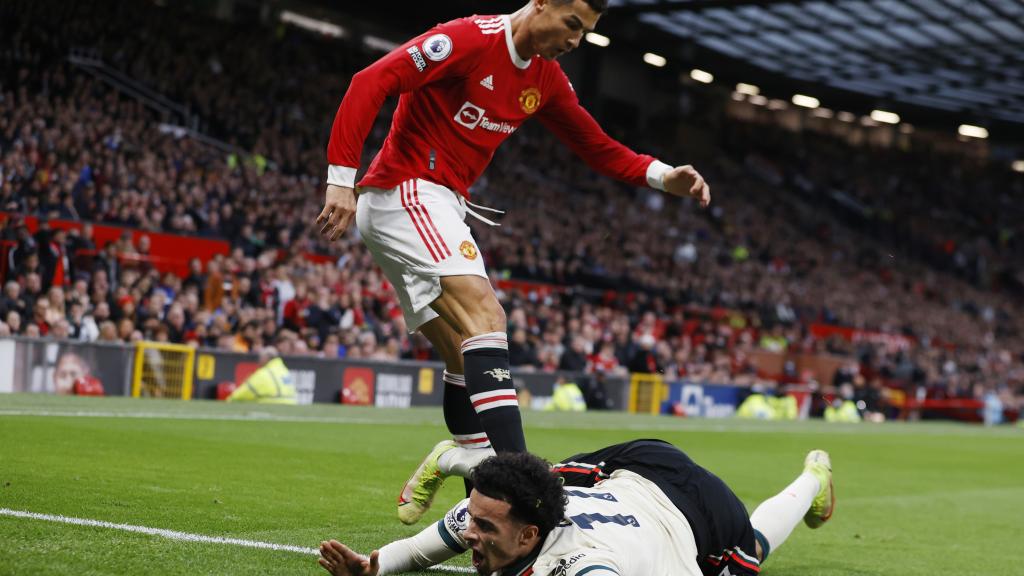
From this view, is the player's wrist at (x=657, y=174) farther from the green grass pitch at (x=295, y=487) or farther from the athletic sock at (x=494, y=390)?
the green grass pitch at (x=295, y=487)

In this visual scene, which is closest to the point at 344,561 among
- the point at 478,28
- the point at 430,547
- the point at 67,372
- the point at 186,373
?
the point at 430,547

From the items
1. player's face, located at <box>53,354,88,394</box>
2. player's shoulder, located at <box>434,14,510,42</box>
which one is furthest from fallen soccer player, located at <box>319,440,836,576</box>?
player's face, located at <box>53,354,88,394</box>

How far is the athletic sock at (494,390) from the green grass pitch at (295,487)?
0.85 meters

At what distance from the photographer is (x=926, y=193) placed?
5088 centimetres

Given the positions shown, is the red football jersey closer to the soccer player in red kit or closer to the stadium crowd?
the soccer player in red kit

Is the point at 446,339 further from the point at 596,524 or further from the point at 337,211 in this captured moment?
the point at 596,524

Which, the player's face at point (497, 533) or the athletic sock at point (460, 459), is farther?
the athletic sock at point (460, 459)

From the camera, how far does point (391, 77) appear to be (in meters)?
4.73

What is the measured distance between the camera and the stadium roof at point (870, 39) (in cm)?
3222

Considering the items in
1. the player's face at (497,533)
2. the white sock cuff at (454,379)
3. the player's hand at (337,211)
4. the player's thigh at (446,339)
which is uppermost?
the player's hand at (337,211)

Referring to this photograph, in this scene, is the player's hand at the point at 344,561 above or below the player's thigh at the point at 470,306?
below

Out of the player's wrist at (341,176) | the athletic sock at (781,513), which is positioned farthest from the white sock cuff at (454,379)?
the athletic sock at (781,513)

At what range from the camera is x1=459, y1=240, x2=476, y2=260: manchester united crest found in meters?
4.81

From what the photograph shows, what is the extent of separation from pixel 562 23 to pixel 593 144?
1055 millimetres
